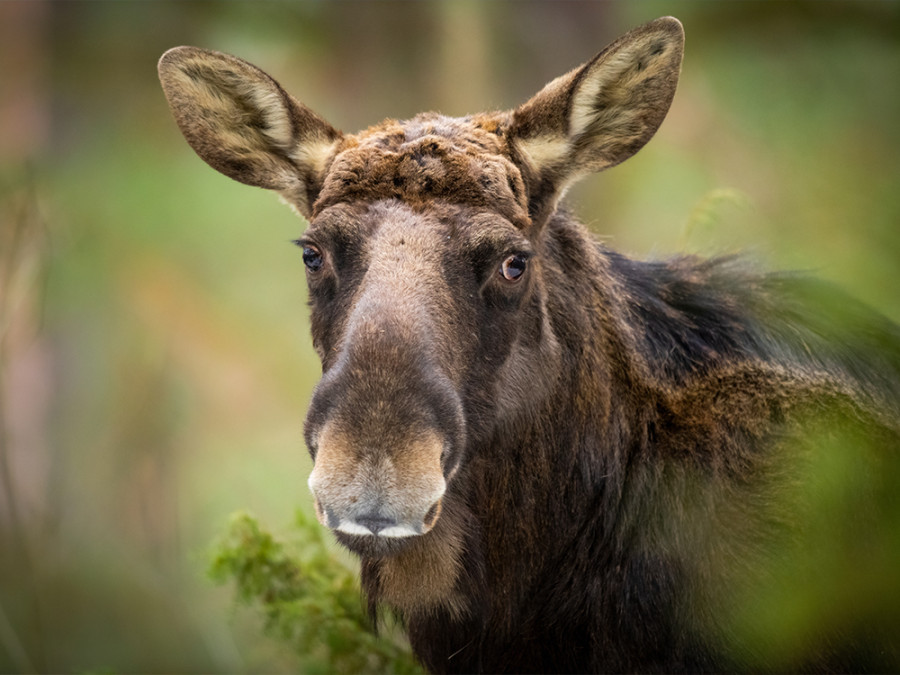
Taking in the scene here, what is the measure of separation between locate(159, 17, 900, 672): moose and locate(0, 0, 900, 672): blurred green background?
445cm

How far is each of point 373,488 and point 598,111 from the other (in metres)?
2.66

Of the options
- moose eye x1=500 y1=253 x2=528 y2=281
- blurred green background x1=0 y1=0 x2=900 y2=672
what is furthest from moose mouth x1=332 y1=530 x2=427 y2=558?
blurred green background x1=0 y1=0 x2=900 y2=672

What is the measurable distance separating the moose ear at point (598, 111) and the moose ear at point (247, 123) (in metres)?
1.18

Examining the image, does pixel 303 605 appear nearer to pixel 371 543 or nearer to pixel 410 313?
pixel 371 543

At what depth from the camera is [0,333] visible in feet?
26.5

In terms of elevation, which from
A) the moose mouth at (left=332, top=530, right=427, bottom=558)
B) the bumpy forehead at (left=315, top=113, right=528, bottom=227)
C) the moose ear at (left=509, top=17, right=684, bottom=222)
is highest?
the moose ear at (left=509, top=17, right=684, bottom=222)

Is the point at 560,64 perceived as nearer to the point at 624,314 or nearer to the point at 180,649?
the point at 624,314

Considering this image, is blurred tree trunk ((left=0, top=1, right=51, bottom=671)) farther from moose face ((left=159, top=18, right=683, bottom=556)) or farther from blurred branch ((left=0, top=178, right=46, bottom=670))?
moose face ((left=159, top=18, right=683, bottom=556))

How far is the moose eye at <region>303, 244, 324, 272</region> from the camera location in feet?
16.0

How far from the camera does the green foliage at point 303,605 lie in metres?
6.53

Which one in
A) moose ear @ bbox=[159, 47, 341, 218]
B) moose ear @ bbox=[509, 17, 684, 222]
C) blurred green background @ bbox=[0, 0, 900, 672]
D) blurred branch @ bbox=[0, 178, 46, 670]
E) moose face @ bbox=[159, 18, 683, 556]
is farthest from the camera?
blurred green background @ bbox=[0, 0, 900, 672]

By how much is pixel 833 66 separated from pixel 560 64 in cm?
355

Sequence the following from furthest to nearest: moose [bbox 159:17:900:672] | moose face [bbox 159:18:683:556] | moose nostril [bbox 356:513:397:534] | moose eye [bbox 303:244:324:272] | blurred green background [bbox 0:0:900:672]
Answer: blurred green background [bbox 0:0:900:672] → moose eye [bbox 303:244:324:272] → moose [bbox 159:17:900:672] → moose face [bbox 159:18:683:556] → moose nostril [bbox 356:513:397:534]

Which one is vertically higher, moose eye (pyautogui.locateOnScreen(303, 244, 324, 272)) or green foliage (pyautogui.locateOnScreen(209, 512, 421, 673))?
moose eye (pyautogui.locateOnScreen(303, 244, 324, 272))
